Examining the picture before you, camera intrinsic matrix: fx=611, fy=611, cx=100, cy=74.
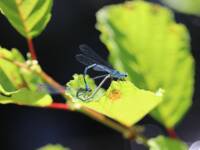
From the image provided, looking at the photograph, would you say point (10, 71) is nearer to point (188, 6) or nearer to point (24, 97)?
point (24, 97)

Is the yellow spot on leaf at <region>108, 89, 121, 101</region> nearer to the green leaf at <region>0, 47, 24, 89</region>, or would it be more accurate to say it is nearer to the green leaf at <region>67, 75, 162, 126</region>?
the green leaf at <region>67, 75, 162, 126</region>

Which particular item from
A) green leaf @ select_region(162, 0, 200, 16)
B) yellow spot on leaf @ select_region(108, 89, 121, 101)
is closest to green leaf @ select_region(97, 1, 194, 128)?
green leaf @ select_region(162, 0, 200, 16)

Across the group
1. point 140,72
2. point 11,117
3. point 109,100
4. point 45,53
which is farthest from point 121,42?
point 11,117

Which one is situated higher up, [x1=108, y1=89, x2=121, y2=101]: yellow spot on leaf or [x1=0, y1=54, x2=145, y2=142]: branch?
[x1=108, y1=89, x2=121, y2=101]: yellow spot on leaf

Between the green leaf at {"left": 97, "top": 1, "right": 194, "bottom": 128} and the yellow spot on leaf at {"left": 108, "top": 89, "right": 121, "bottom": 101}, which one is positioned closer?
the yellow spot on leaf at {"left": 108, "top": 89, "right": 121, "bottom": 101}

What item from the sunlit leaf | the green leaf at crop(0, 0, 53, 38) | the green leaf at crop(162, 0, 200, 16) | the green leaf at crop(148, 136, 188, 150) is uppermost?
the green leaf at crop(0, 0, 53, 38)

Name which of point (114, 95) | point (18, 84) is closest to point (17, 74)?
point (18, 84)

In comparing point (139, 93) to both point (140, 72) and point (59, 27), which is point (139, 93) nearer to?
point (140, 72)
